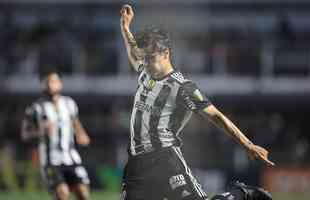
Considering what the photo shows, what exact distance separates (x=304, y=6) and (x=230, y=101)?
4459 mm

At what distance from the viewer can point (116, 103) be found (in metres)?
26.9

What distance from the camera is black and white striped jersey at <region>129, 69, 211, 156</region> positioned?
306 inches

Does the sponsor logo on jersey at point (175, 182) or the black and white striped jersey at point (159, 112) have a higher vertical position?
the black and white striped jersey at point (159, 112)

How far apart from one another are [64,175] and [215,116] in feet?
15.8

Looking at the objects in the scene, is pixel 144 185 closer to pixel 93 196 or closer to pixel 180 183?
pixel 180 183

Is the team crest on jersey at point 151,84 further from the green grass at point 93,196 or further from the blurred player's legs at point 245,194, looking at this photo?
the green grass at point 93,196

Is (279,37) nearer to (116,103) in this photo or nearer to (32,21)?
(116,103)

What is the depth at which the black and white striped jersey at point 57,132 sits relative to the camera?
1219 centimetres

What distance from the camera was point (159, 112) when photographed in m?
7.86

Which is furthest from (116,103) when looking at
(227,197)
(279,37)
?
(227,197)

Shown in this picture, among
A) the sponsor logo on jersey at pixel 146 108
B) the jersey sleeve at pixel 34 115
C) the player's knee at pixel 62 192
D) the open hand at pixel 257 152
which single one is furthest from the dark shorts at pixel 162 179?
the jersey sleeve at pixel 34 115

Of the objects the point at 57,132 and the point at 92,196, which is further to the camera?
the point at 92,196

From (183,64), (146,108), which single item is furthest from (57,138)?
(183,64)

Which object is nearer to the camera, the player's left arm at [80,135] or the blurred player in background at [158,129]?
the blurred player in background at [158,129]
